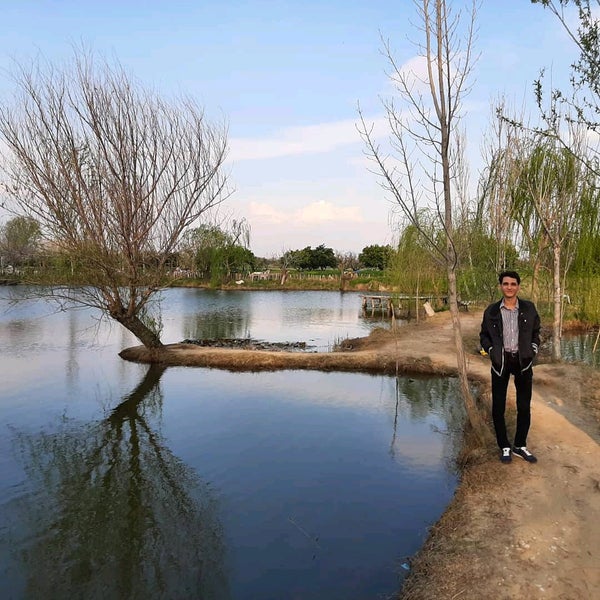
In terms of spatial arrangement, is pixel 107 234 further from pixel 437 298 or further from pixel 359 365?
pixel 437 298

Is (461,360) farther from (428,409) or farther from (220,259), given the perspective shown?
(220,259)

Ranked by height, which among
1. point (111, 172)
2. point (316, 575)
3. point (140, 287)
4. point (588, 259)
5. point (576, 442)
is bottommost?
point (316, 575)

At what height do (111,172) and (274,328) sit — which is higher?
(111,172)

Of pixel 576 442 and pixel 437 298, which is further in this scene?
pixel 437 298

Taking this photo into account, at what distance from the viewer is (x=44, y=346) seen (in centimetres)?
1493

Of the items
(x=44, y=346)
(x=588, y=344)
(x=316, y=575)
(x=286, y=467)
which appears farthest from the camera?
(x=588, y=344)

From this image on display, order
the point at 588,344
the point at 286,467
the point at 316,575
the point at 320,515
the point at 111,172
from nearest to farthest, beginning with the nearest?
the point at 316,575
the point at 320,515
the point at 286,467
the point at 111,172
the point at 588,344

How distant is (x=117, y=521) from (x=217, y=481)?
4.06ft

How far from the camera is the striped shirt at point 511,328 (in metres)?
4.99

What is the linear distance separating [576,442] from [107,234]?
10.8 meters

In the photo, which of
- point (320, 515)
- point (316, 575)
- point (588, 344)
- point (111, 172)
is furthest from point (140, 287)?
point (588, 344)

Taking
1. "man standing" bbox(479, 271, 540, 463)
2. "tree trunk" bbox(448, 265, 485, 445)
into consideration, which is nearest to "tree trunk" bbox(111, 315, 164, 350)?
"tree trunk" bbox(448, 265, 485, 445)

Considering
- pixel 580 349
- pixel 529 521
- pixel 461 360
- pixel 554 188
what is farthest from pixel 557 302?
pixel 529 521

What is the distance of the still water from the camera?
13.9ft
